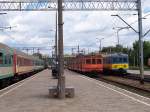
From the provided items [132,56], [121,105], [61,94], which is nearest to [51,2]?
[61,94]

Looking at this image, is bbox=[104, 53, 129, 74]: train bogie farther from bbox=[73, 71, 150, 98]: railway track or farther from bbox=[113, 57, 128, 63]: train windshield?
bbox=[73, 71, 150, 98]: railway track

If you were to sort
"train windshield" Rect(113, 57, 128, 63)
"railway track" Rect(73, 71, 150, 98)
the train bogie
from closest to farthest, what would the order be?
"railway track" Rect(73, 71, 150, 98)
the train bogie
"train windshield" Rect(113, 57, 128, 63)

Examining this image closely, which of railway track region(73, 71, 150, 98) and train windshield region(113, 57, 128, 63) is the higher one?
train windshield region(113, 57, 128, 63)

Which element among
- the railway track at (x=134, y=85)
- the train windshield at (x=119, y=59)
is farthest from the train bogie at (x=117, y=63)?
the railway track at (x=134, y=85)

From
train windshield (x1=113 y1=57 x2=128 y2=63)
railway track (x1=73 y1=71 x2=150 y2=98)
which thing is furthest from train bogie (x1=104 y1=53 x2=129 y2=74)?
railway track (x1=73 y1=71 x2=150 y2=98)

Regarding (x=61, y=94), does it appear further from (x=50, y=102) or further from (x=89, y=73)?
(x=89, y=73)

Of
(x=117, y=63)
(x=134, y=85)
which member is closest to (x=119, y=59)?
(x=117, y=63)

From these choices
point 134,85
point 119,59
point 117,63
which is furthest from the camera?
point 119,59

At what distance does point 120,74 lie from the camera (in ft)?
182

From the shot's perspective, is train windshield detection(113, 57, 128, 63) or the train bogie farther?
train windshield detection(113, 57, 128, 63)

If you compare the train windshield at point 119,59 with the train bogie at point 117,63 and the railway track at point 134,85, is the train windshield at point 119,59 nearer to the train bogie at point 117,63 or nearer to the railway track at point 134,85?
the train bogie at point 117,63

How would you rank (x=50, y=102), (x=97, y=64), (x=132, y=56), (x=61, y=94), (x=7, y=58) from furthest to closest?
(x=132, y=56), (x=97, y=64), (x=7, y=58), (x=61, y=94), (x=50, y=102)

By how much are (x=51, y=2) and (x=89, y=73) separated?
1352 cm

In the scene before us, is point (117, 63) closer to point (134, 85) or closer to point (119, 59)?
point (119, 59)
